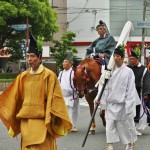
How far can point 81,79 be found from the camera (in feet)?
34.8

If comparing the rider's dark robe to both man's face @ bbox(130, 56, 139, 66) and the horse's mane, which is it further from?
man's face @ bbox(130, 56, 139, 66)

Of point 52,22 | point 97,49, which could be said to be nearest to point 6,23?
point 52,22

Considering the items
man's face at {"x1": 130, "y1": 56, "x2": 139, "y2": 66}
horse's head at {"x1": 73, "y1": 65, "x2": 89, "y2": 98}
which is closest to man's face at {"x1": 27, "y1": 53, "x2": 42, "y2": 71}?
horse's head at {"x1": 73, "y1": 65, "x2": 89, "y2": 98}

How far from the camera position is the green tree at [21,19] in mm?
32719

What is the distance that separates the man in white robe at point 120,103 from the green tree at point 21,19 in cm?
2474

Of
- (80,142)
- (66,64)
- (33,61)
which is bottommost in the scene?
(80,142)

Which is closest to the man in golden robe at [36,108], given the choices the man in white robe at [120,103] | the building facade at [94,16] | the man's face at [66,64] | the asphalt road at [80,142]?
the man in white robe at [120,103]

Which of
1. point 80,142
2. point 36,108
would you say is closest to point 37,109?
point 36,108

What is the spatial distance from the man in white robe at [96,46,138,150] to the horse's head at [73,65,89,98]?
7.15 feet

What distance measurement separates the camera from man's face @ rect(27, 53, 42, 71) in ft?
21.6

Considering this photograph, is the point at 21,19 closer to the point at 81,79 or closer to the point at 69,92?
the point at 69,92

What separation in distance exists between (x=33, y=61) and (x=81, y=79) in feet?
13.3

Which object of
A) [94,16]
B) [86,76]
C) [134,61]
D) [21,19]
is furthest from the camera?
[94,16]

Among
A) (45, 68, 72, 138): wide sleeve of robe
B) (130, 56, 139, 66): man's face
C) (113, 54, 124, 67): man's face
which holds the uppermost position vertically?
(113, 54, 124, 67): man's face
